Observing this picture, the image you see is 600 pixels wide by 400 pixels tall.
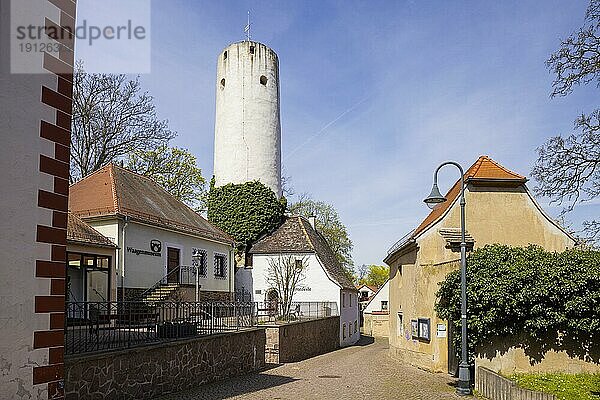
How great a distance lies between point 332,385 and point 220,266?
17914mm

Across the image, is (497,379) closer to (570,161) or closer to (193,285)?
(570,161)

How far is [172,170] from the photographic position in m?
41.2

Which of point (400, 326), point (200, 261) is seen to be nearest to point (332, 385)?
point (400, 326)

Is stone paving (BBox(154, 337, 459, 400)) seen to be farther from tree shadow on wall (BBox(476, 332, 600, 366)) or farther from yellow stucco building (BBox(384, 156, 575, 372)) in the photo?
yellow stucco building (BBox(384, 156, 575, 372))

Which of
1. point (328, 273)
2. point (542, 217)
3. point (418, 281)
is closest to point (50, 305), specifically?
point (418, 281)

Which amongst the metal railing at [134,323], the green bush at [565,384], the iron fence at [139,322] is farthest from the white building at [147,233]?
the green bush at [565,384]

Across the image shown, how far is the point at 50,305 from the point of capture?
20.8ft

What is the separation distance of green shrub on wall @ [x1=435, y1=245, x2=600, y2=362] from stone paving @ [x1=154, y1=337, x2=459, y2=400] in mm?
2272

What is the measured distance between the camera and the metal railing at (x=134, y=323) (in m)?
14.2

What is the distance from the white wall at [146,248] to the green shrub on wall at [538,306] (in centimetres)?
1418

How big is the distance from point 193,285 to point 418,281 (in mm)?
11670

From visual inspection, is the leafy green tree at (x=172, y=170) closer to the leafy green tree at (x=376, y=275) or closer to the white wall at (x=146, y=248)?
the white wall at (x=146, y=248)

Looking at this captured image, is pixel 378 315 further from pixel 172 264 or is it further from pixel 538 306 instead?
pixel 538 306

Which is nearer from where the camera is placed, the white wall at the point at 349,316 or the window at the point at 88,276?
the window at the point at 88,276
